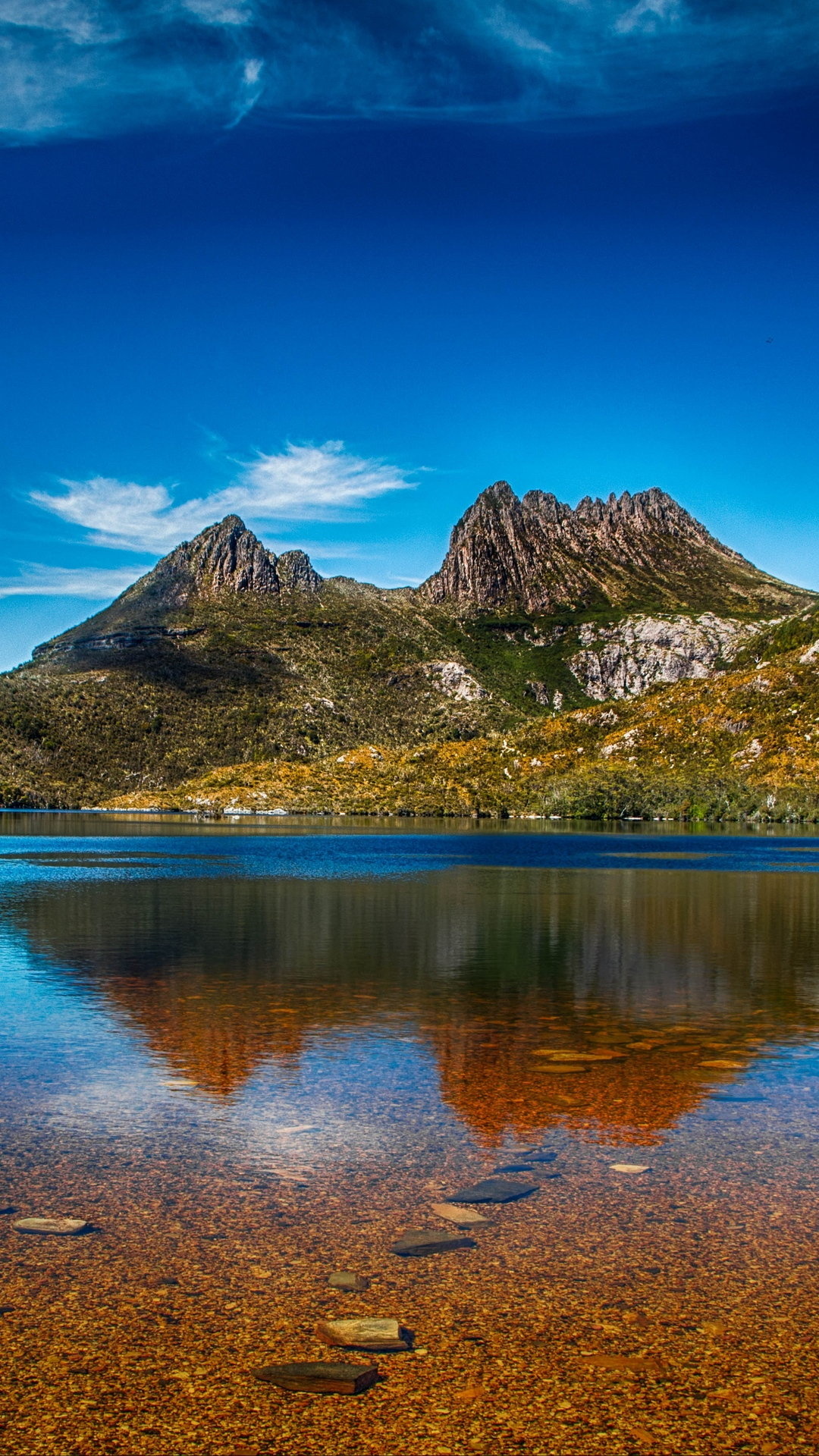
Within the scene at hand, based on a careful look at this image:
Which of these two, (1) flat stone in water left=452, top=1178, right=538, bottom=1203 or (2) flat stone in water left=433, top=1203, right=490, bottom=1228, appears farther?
(1) flat stone in water left=452, top=1178, right=538, bottom=1203

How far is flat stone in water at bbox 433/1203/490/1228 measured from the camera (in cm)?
1041

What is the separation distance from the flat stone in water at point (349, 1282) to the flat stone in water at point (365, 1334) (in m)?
0.54

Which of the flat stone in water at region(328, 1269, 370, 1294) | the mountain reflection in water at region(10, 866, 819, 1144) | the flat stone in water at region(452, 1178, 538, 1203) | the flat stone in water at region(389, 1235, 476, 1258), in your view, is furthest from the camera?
the mountain reflection in water at region(10, 866, 819, 1144)

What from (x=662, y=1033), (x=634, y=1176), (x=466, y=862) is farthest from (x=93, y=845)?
(x=634, y=1176)

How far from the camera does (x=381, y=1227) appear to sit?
10.2m

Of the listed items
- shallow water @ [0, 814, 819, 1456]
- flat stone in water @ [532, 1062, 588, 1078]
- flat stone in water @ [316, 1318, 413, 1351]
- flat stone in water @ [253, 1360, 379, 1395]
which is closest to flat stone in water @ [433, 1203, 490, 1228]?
shallow water @ [0, 814, 819, 1456]

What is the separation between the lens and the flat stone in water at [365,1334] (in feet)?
26.2

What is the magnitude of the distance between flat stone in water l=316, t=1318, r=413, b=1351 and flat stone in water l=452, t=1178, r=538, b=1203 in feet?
9.20

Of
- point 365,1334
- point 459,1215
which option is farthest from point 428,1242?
point 365,1334

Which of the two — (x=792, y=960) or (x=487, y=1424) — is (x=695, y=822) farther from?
(x=487, y=1424)

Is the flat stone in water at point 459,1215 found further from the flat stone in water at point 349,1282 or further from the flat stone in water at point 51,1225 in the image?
the flat stone in water at point 51,1225

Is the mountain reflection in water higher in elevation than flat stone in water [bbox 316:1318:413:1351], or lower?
lower

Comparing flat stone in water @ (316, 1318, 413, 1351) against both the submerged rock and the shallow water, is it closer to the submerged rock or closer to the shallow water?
the shallow water

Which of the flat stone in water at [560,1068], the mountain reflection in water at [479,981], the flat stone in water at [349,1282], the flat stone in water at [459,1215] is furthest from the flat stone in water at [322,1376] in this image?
the flat stone in water at [560,1068]
